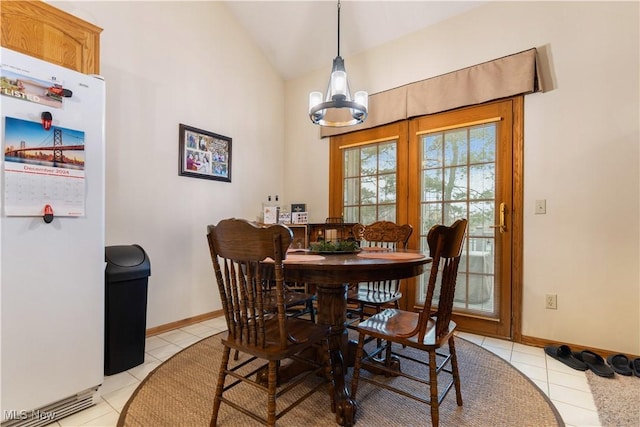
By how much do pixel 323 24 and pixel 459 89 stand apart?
1690mm

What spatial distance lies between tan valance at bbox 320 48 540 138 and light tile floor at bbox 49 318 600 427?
2.08 m

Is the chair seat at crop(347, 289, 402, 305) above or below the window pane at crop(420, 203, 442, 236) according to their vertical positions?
below

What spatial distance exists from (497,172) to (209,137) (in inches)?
110

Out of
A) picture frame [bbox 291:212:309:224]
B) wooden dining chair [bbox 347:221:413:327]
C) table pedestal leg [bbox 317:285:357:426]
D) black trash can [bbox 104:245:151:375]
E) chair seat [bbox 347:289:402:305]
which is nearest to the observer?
table pedestal leg [bbox 317:285:357:426]

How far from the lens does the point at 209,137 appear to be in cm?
322

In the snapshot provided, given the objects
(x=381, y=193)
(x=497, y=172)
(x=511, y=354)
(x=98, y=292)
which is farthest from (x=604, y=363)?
(x=98, y=292)

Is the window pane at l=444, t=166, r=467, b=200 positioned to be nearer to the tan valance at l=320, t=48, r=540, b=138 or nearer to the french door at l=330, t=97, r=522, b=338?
the french door at l=330, t=97, r=522, b=338

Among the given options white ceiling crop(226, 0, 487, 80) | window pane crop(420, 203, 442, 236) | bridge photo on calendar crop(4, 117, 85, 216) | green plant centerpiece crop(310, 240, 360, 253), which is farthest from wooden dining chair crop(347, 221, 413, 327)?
white ceiling crop(226, 0, 487, 80)

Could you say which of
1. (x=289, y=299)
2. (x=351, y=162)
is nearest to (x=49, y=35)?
(x=289, y=299)

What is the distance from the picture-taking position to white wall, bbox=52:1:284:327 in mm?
2523

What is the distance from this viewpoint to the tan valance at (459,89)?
8.27 feet

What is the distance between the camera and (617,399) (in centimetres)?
172

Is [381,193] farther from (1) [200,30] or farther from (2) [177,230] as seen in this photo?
(1) [200,30]

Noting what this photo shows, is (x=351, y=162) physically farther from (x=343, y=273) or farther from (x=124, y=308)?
(x=124, y=308)
